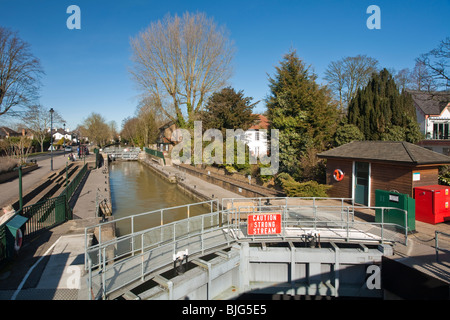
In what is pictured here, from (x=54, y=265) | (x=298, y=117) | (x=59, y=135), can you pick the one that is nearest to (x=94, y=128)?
(x=59, y=135)

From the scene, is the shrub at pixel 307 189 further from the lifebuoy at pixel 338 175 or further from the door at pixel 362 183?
the door at pixel 362 183

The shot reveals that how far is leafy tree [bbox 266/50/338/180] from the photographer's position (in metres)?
19.7

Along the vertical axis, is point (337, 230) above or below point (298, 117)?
below

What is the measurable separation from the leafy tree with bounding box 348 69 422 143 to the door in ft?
23.8

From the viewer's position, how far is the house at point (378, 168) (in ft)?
37.1

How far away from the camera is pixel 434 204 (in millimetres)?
10211

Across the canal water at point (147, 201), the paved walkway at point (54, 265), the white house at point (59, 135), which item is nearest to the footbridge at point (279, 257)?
the paved walkway at point (54, 265)

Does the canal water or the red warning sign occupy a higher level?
the red warning sign

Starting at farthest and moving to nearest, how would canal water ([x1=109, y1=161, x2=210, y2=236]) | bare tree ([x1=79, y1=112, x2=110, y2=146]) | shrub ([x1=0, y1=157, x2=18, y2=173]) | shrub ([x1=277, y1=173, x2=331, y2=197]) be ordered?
bare tree ([x1=79, y1=112, x2=110, y2=146]) < shrub ([x1=0, y1=157, x2=18, y2=173]) < canal water ([x1=109, y1=161, x2=210, y2=236]) < shrub ([x1=277, y1=173, x2=331, y2=197])

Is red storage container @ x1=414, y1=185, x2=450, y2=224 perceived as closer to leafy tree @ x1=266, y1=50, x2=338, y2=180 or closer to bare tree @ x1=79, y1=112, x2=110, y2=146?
leafy tree @ x1=266, y1=50, x2=338, y2=180

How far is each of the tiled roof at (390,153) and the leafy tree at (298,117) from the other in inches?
174

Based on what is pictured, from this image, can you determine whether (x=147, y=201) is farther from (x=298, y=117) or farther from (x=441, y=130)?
(x=441, y=130)

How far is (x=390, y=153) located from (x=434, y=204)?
2.76 meters

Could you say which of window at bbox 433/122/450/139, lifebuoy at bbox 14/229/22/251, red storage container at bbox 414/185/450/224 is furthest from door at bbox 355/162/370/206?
window at bbox 433/122/450/139
